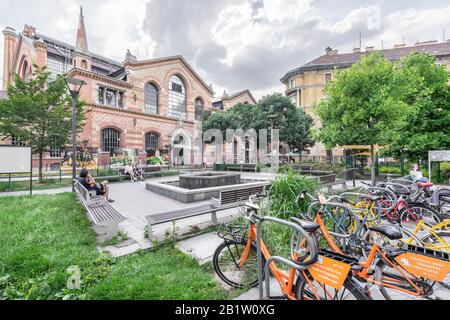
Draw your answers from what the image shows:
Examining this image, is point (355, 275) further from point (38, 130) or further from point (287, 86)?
point (287, 86)

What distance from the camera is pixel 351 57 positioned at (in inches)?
1571

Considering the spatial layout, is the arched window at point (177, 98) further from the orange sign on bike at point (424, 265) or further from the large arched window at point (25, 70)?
the orange sign on bike at point (424, 265)

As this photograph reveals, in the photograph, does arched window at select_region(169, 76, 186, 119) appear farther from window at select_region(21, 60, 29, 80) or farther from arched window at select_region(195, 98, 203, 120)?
window at select_region(21, 60, 29, 80)

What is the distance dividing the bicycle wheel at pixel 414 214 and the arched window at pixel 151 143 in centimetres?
2748

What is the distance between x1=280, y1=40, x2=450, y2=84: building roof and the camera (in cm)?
3654

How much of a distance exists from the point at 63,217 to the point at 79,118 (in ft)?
34.1

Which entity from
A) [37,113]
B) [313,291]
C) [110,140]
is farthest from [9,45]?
[313,291]

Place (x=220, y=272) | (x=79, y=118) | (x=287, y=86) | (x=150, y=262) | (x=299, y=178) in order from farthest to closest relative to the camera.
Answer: (x=287, y=86)
(x=79, y=118)
(x=299, y=178)
(x=150, y=262)
(x=220, y=272)

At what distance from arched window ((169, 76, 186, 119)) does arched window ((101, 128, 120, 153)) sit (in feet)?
28.2

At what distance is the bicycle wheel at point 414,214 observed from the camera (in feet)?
15.2

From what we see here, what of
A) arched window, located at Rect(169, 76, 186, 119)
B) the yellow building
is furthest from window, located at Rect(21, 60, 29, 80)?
the yellow building

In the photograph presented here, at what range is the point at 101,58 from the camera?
1532 inches

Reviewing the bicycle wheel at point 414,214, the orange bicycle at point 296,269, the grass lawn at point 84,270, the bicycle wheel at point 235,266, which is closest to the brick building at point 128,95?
the grass lawn at point 84,270
